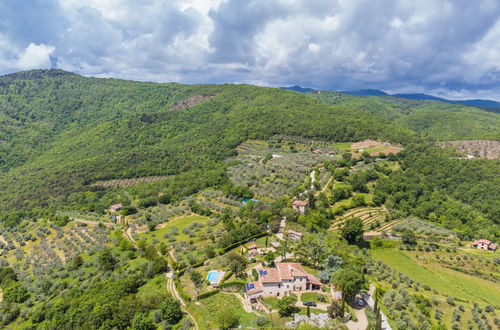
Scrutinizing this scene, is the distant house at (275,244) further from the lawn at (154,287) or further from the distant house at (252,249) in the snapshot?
the lawn at (154,287)

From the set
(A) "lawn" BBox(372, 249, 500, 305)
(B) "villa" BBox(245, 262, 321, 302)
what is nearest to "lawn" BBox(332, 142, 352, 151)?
(A) "lawn" BBox(372, 249, 500, 305)

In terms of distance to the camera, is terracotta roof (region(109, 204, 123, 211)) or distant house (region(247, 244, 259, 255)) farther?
terracotta roof (region(109, 204, 123, 211))

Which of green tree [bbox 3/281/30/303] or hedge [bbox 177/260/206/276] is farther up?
hedge [bbox 177/260/206/276]

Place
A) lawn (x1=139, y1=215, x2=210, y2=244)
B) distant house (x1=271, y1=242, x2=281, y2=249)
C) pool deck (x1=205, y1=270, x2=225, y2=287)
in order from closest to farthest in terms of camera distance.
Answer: pool deck (x1=205, y1=270, x2=225, y2=287)
distant house (x1=271, y1=242, x2=281, y2=249)
lawn (x1=139, y1=215, x2=210, y2=244)

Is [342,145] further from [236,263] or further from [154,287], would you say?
[154,287]

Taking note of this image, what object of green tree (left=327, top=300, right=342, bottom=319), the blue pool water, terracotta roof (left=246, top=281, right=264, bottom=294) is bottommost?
the blue pool water

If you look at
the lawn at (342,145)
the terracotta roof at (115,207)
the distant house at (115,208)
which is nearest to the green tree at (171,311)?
the distant house at (115,208)

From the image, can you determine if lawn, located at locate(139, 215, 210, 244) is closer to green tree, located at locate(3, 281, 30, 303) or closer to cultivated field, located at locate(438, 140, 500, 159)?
A: green tree, located at locate(3, 281, 30, 303)

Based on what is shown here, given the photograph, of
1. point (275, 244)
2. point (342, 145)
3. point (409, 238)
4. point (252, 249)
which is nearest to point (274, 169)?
point (342, 145)
